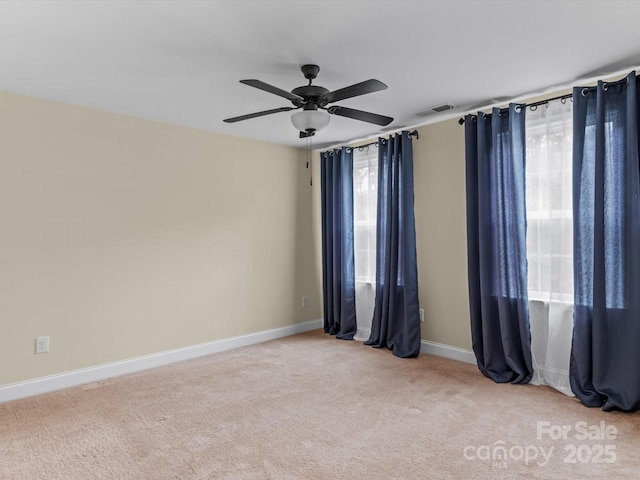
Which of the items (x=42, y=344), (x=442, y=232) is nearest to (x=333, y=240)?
(x=442, y=232)

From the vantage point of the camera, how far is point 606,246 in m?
2.88

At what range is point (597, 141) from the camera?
2.90m

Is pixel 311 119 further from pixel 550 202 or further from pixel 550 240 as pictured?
pixel 550 240

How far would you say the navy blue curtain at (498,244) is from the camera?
3350 millimetres

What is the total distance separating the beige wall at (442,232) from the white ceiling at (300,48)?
24.6 inches

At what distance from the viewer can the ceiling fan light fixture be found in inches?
106

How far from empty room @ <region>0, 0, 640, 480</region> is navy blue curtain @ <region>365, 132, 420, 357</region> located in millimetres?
26

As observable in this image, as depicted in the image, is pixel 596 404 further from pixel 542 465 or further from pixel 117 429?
pixel 117 429

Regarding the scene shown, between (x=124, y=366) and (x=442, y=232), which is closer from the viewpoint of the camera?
(x=124, y=366)

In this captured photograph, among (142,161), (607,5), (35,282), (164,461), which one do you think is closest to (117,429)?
(164,461)

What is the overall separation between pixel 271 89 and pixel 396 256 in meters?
2.46

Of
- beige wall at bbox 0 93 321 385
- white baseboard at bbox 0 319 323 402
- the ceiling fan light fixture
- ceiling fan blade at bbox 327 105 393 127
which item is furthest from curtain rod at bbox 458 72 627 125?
white baseboard at bbox 0 319 323 402

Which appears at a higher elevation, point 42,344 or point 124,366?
point 42,344

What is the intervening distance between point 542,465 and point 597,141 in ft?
7.26
